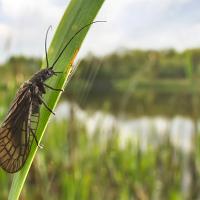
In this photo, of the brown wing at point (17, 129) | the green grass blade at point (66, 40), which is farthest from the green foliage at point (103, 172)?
the green grass blade at point (66, 40)

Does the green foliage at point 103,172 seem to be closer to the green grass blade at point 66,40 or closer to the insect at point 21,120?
the insect at point 21,120

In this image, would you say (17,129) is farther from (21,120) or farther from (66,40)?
(66,40)

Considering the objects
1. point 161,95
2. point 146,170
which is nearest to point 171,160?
point 146,170

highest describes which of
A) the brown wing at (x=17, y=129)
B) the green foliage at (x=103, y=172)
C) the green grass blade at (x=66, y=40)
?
the green grass blade at (x=66, y=40)

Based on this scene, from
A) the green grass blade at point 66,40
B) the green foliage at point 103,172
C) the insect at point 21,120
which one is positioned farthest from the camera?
the green foliage at point 103,172

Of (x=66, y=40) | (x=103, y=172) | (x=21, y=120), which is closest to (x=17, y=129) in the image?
(x=21, y=120)

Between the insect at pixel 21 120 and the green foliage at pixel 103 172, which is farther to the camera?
the green foliage at pixel 103 172

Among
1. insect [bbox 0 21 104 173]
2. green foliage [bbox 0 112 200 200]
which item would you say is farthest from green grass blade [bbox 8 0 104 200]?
green foliage [bbox 0 112 200 200]
